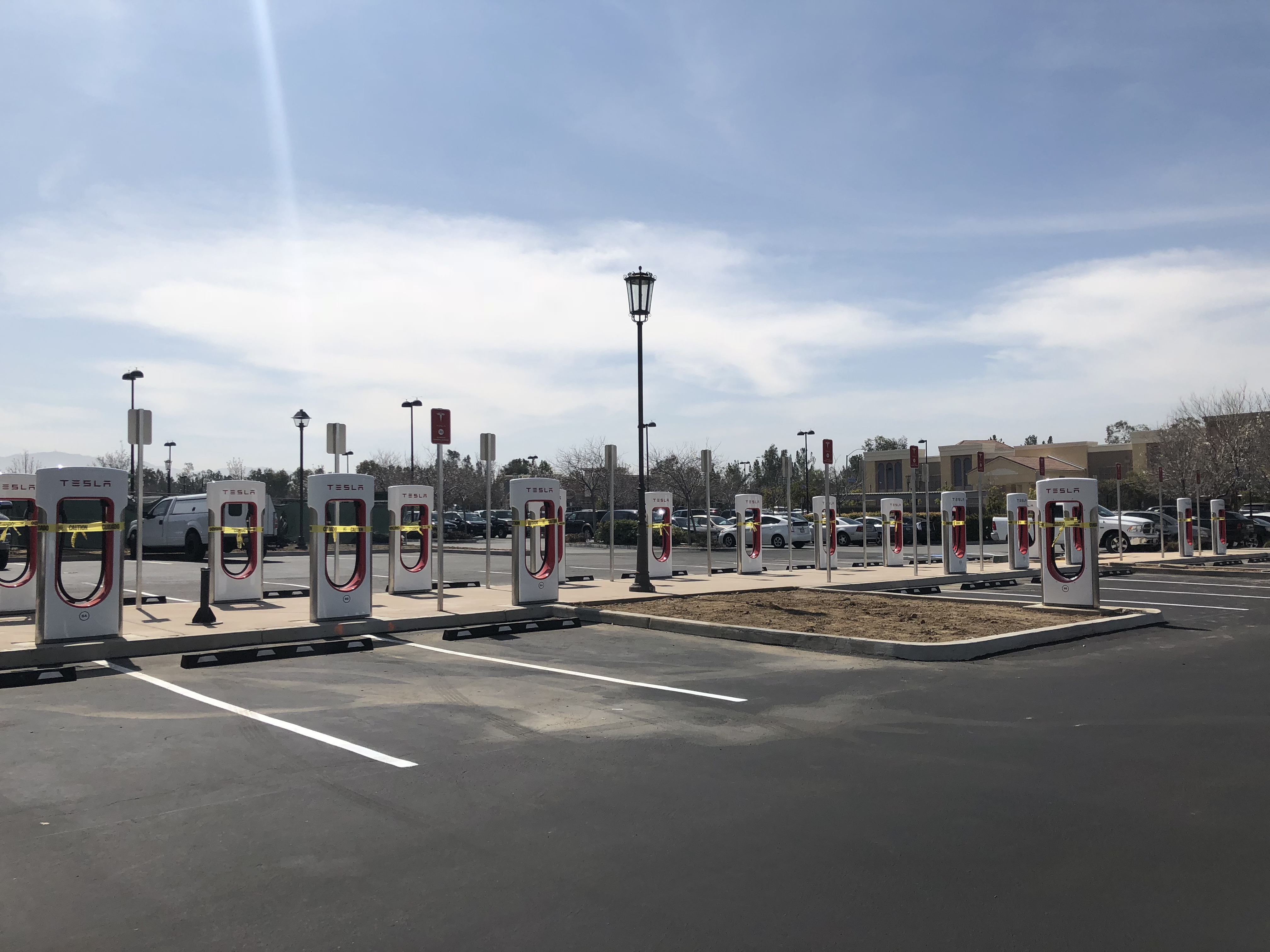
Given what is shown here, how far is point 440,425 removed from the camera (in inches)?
555

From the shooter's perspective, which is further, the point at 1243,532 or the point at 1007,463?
the point at 1007,463

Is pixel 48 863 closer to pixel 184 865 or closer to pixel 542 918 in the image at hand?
pixel 184 865

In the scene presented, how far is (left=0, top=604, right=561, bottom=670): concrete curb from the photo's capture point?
33.4 feet

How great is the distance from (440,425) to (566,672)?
222 inches

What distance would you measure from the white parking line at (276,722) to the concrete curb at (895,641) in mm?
5865

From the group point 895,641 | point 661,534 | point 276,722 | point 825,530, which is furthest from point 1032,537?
point 276,722

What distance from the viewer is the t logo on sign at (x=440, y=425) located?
1399 cm

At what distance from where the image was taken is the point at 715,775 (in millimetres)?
5867

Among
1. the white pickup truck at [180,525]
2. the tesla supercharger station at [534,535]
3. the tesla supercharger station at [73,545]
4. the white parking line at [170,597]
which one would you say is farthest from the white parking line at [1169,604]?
the white pickup truck at [180,525]

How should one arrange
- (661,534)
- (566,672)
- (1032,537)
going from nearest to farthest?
(566,672) < (661,534) < (1032,537)

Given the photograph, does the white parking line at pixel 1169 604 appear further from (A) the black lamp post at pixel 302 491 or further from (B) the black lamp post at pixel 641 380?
(A) the black lamp post at pixel 302 491

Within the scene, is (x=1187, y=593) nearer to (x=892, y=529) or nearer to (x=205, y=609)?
(x=892, y=529)

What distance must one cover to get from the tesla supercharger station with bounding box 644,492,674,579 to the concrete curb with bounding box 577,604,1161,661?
6454 mm

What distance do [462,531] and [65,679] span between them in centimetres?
4301
